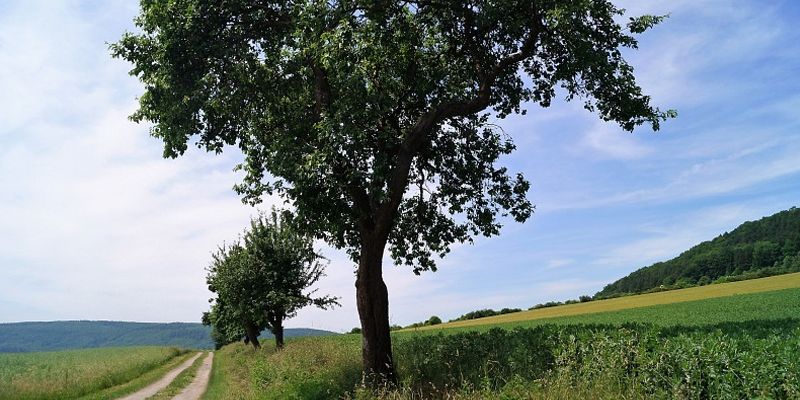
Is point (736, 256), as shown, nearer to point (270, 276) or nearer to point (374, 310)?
point (270, 276)

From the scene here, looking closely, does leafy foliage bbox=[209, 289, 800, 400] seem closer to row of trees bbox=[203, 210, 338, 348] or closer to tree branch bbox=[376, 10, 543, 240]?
tree branch bbox=[376, 10, 543, 240]

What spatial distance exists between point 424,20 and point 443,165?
5081 millimetres

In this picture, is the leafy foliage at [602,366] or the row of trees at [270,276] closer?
the leafy foliage at [602,366]

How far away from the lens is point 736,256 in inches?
4097

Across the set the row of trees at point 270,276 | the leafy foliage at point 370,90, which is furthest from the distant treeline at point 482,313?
the leafy foliage at point 370,90

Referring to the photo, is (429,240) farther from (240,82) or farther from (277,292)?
(277,292)

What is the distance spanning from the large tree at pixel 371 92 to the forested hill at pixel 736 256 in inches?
3059

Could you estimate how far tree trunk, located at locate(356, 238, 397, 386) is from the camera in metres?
14.4

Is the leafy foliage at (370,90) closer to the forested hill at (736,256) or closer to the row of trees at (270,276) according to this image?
the row of trees at (270,276)

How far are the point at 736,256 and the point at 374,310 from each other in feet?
373

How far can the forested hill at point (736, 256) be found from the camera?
327 ft

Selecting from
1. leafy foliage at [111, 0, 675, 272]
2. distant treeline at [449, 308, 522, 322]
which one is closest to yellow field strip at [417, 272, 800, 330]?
distant treeline at [449, 308, 522, 322]

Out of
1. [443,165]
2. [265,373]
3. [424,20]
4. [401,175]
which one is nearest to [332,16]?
[424,20]

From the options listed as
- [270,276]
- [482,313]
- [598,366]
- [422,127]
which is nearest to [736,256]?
[482,313]
